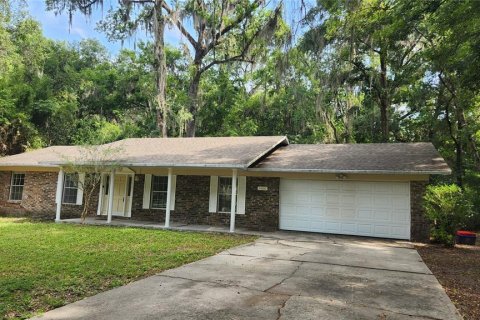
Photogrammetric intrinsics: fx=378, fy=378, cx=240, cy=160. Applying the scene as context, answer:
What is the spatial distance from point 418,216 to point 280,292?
7690 millimetres

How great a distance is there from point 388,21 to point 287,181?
6048 mm

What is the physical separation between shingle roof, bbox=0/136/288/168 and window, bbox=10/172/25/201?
760mm

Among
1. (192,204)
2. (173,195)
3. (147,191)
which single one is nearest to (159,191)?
(147,191)

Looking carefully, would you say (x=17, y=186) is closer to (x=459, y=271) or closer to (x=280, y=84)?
(x=280, y=84)

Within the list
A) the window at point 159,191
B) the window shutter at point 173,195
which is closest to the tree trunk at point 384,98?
the window shutter at point 173,195

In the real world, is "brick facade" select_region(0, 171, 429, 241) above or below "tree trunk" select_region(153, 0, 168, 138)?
below

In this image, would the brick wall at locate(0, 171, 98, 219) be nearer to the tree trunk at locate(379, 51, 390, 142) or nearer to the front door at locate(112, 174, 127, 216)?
the front door at locate(112, 174, 127, 216)

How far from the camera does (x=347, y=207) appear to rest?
12.2 meters

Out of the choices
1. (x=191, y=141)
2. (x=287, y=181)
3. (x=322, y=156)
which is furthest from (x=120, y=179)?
(x=322, y=156)

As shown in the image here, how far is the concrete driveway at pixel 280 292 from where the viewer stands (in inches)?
169

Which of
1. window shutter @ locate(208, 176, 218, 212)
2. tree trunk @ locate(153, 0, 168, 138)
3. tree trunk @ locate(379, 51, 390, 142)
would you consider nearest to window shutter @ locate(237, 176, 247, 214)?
window shutter @ locate(208, 176, 218, 212)

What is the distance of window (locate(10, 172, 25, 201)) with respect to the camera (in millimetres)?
16578

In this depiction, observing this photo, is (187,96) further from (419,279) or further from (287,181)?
(419,279)

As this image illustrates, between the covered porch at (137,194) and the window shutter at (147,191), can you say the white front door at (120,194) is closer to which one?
the covered porch at (137,194)
